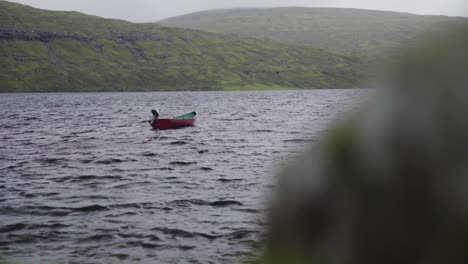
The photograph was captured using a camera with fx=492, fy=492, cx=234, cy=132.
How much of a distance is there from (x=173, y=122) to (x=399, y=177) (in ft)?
147

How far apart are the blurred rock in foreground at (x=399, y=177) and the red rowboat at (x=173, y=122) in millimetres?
43649

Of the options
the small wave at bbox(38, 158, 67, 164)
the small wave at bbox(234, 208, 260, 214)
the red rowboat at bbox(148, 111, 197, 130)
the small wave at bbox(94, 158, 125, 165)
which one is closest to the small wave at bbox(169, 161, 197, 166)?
the small wave at bbox(94, 158, 125, 165)

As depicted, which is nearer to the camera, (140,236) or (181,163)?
(140,236)

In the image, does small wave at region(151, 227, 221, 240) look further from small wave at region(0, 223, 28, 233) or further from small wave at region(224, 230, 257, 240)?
small wave at region(0, 223, 28, 233)

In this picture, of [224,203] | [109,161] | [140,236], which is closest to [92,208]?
[140,236]

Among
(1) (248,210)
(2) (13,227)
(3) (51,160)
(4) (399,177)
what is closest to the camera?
(4) (399,177)

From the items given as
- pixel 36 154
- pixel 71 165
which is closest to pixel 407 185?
pixel 71 165

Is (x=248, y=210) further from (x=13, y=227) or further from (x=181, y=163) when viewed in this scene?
(x=181, y=163)

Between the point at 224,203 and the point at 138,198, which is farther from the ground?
the point at 224,203

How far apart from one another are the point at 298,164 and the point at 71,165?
25131mm

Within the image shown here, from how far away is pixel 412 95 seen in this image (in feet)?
5.68

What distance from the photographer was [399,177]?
1690 mm

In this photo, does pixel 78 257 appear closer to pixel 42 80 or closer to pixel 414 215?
pixel 414 215

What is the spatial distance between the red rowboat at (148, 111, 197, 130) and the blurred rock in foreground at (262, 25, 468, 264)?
4365 centimetres
